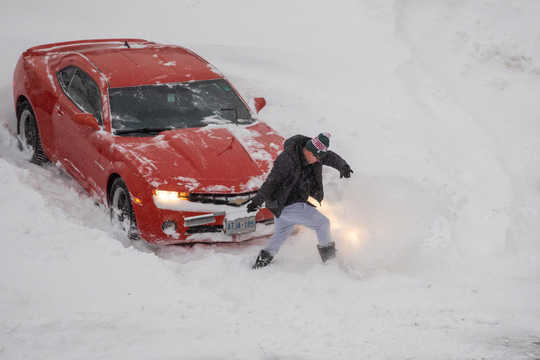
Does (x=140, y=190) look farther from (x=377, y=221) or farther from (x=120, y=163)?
(x=377, y=221)

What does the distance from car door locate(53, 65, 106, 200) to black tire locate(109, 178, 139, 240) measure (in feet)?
0.78

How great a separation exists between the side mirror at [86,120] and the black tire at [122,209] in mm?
663

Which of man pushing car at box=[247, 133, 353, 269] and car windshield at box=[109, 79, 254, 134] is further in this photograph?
car windshield at box=[109, 79, 254, 134]

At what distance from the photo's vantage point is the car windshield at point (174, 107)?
6.75 metres

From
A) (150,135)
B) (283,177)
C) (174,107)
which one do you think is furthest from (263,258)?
(174,107)

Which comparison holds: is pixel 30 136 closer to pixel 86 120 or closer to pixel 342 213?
pixel 86 120

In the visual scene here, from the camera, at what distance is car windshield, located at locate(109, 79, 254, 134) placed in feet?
22.1

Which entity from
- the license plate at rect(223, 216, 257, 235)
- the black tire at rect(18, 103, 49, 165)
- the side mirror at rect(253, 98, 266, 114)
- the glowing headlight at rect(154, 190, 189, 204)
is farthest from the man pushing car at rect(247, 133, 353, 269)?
the black tire at rect(18, 103, 49, 165)

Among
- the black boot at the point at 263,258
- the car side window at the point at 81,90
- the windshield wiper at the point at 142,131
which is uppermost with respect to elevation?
the car side window at the point at 81,90

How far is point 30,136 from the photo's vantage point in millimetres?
8047

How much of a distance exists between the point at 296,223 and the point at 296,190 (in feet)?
1.05

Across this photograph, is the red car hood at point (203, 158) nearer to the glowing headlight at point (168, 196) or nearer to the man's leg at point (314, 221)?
the glowing headlight at point (168, 196)

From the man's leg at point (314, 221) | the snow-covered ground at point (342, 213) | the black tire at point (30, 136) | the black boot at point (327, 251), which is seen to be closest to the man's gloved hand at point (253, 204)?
the man's leg at point (314, 221)

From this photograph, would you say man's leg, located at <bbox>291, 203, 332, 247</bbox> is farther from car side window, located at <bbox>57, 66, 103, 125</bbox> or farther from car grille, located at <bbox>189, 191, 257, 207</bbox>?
car side window, located at <bbox>57, 66, 103, 125</bbox>
